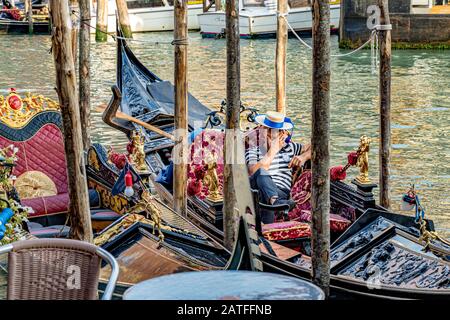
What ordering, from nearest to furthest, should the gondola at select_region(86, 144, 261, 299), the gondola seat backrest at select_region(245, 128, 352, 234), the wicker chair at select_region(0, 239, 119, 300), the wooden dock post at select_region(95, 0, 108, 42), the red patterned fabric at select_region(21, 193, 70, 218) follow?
the wicker chair at select_region(0, 239, 119, 300)
the gondola at select_region(86, 144, 261, 299)
the gondola seat backrest at select_region(245, 128, 352, 234)
the red patterned fabric at select_region(21, 193, 70, 218)
the wooden dock post at select_region(95, 0, 108, 42)

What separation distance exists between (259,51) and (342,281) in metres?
14.0

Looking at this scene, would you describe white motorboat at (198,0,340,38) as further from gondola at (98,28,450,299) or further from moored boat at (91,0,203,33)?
gondola at (98,28,450,299)

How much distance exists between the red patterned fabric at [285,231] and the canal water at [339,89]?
6.67ft

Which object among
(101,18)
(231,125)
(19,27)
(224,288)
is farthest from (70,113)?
(19,27)

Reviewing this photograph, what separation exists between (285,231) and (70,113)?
4.07ft

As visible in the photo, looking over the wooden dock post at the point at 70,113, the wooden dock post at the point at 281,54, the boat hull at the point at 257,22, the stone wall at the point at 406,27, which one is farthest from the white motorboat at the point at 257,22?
the wooden dock post at the point at 70,113

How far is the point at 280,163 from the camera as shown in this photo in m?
5.22

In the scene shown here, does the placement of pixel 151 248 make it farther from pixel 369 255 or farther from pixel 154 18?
pixel 154 18

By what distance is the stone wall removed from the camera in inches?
656

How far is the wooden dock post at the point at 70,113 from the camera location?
399 cm

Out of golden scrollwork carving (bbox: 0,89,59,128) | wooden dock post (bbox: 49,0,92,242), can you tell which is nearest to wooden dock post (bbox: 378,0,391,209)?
golden scrollwork carving (bbox: 0,89,59,128)

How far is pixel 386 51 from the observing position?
19.0ft

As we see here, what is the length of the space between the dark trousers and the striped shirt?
0.05 meters
